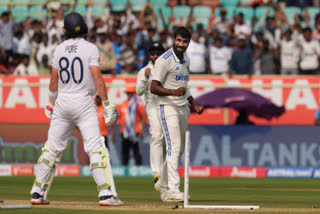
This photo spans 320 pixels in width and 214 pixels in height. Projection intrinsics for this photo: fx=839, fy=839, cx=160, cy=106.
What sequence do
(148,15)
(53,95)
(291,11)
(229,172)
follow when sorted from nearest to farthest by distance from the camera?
(53,95)
(229,172)
(148,15)
(291,11)

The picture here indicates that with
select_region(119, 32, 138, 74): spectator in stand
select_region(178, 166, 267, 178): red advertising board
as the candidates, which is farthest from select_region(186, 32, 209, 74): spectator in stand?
select_region(178, 166, 267, 178): red advertising board

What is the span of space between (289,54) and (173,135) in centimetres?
1363

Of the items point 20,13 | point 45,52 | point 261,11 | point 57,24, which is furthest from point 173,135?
point 20,13

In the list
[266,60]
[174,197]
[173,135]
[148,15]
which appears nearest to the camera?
[174,197]

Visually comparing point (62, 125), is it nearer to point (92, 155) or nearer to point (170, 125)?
point (92, 155)

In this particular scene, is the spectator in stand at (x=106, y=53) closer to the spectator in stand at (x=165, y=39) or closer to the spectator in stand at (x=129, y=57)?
the spectator in stand at (x=129, y=57)

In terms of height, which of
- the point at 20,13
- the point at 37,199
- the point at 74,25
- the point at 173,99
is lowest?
the point at 37,199

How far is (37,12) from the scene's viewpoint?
28.4 m

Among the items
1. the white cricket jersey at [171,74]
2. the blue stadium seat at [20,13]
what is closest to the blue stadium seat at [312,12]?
the blue stadium seat at [20,13]

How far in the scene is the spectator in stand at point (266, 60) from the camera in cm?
2459

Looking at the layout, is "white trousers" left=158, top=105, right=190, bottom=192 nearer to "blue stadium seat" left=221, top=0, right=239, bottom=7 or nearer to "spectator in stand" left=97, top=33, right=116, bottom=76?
"spectator in stand" left=97, top=33, right=116, bottom=76

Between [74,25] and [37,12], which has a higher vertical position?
[74,25]

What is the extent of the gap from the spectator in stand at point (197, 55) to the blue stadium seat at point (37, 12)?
20.3 feet

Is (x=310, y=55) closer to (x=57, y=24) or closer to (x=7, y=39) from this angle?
(x=57, y=24)
